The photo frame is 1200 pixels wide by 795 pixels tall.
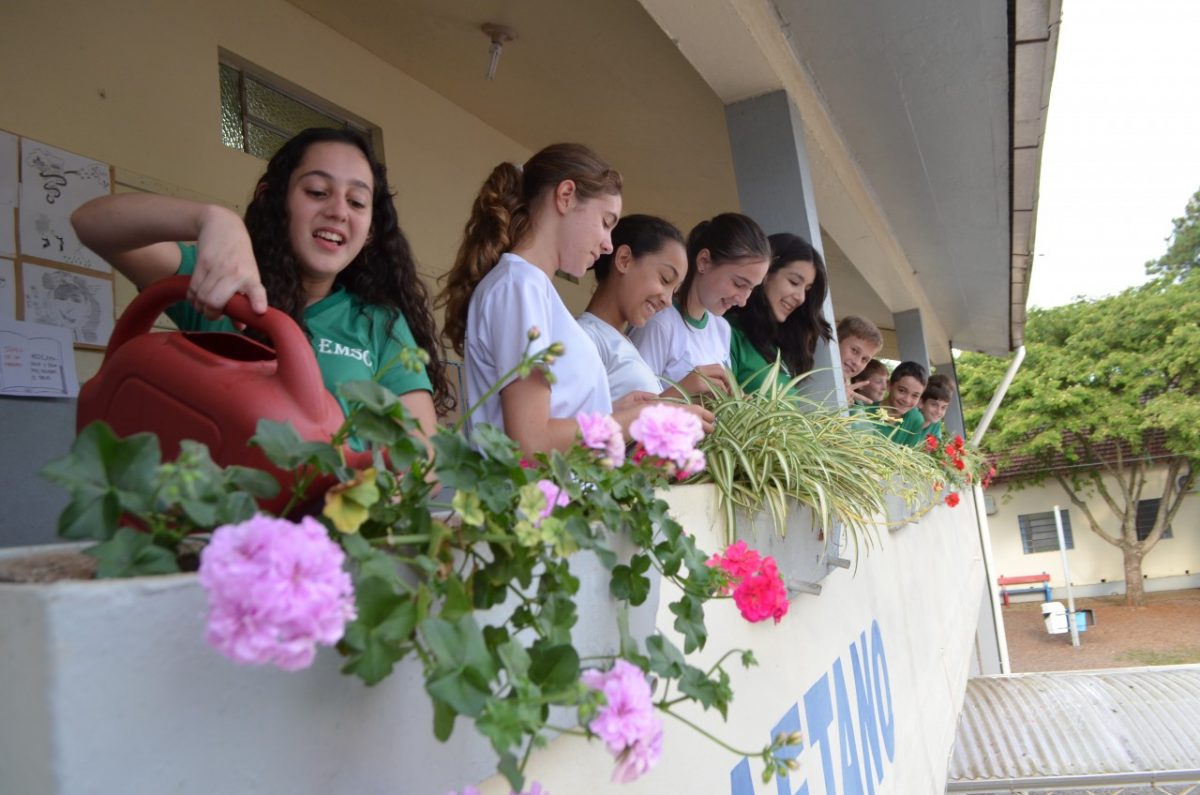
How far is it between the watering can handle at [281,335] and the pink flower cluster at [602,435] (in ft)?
0.80

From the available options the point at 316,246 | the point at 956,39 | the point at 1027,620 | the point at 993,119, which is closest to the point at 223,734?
the point at 316,246

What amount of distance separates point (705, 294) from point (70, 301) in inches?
81.7

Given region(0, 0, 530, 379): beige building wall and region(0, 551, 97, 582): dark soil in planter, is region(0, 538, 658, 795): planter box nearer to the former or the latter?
region(0, 551, 97, 582): dark soil in planter

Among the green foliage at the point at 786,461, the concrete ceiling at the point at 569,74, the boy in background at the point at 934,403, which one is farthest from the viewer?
the boy in background at the point at 934,403

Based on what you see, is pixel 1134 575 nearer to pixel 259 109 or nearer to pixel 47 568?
pixel 259 109

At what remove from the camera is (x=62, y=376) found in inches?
113

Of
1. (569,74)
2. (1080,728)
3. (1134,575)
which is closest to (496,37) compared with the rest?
(569,74)

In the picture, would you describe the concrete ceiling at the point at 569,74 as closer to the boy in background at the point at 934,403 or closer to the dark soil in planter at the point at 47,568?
the boy in background at the point at 934,403

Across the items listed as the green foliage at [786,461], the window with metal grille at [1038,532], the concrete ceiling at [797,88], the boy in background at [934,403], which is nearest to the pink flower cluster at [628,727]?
the green foliage at [786,461]

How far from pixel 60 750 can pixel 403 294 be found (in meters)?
1.13

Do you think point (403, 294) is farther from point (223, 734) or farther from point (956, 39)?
point (956, 39)

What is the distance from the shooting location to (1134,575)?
77.5 feet

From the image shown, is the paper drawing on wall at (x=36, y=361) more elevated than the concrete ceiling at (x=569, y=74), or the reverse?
the concrete ceiling at (x=569, y=74)

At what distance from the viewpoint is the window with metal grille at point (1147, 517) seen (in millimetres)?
24375
